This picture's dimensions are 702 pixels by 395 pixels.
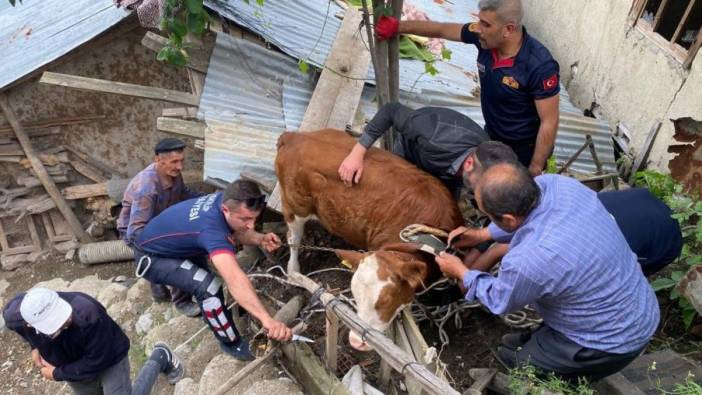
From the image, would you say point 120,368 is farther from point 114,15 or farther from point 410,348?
point 114,15

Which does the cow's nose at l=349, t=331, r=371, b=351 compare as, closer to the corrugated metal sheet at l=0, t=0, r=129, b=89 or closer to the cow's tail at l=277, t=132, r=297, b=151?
the cow's tail at l=277, t=132, r=297, b=151

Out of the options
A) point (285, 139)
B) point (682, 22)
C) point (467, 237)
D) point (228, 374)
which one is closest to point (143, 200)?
point (285, 139)

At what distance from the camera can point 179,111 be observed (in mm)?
5992

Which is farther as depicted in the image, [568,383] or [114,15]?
[114,15]

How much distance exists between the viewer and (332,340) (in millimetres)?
3504

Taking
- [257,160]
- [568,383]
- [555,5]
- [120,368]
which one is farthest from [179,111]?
[555,5]

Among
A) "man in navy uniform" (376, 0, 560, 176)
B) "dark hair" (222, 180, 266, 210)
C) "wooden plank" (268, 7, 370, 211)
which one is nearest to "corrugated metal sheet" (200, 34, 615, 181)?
"wooden plank" (268, 7, 370, 211)

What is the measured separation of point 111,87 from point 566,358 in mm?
5530

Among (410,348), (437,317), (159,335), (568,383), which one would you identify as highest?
(568,383)

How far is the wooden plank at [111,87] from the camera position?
5.86 metres

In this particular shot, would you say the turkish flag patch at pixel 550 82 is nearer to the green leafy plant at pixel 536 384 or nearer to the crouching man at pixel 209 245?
the green leafy plant at pixel 536 384

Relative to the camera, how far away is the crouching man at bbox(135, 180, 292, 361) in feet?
12.2

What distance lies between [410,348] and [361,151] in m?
1.59

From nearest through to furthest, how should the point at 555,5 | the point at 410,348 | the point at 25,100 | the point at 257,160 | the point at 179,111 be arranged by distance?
1. the point at 410,348
2. the point at 257,160
3. the point at 179,111
4. the point at 25,100
5. the point at 555,5
